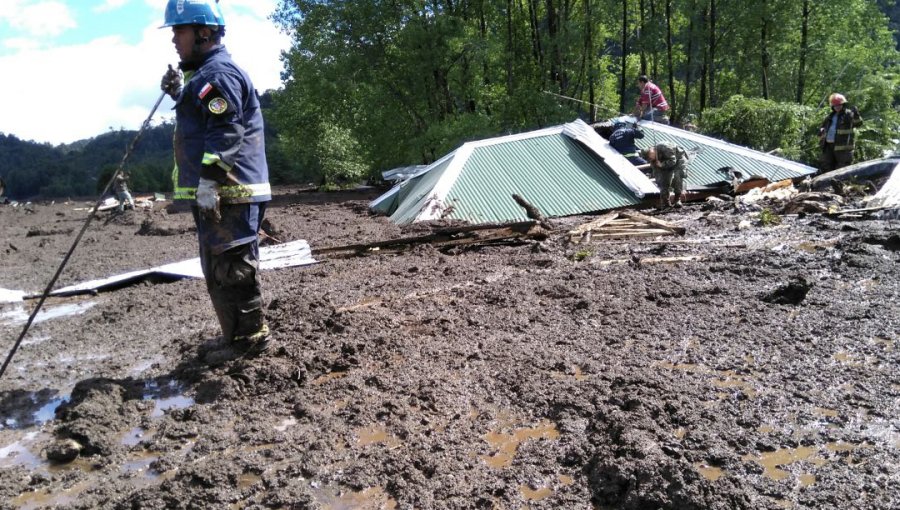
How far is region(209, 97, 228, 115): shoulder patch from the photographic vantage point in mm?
3852

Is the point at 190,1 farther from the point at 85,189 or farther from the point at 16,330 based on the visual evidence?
the point at 85,189

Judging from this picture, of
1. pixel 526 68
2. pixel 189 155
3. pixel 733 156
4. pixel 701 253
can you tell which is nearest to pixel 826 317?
pixel 701 253

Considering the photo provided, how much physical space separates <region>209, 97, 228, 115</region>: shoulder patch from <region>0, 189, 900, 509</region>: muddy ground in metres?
1.54

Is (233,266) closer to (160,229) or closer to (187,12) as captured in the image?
(187,12)

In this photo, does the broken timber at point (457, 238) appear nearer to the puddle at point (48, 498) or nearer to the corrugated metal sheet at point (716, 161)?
the corrugated metal sheet at point (716, 161)

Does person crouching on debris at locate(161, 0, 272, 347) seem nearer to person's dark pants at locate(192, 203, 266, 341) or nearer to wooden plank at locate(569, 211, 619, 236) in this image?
person's dark pants at locate(192, 203, 266, 341)

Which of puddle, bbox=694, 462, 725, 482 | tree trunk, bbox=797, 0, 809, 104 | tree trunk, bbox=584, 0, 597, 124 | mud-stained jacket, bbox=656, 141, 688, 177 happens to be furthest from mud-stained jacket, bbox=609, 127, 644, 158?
tree trunk, bbox=797, 0, 809, 104

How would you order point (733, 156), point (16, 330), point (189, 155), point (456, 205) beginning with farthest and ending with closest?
point (733, 156) < point (456, 205) < point (16, 330) < point (189, 155)

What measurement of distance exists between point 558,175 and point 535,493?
8241 mm

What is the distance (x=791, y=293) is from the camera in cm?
465

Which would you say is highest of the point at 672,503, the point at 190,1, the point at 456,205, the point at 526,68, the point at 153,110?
the point at 526,68

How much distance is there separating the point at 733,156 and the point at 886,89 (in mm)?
9990

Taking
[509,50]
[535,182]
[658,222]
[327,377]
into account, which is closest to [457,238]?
[658,222]

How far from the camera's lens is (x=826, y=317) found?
170 inches
